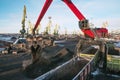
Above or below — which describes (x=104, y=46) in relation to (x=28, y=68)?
above

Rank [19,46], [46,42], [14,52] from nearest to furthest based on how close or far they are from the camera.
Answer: [14,52], [19,46], [46,42]

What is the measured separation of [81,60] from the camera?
13.9m

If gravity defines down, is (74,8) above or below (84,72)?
above

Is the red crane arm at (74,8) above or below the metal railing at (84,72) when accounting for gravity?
above

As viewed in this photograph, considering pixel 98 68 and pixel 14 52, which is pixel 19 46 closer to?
pixel 14 52

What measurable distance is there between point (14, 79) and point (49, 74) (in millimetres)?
3559

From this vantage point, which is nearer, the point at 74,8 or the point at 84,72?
the point at 84,72

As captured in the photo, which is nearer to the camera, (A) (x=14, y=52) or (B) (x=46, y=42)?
(A) (x=14, y=52)

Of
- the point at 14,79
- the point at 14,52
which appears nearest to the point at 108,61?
the point at 14,79

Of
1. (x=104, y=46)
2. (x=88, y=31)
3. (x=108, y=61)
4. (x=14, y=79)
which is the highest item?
(x=88, y=31)

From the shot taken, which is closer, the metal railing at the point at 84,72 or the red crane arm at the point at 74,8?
the metal railing at the point at 84,72

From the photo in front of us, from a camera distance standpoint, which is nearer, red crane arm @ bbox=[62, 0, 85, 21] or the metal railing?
the metal railing

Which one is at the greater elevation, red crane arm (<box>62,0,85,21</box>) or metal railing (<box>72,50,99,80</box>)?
red crane arm (<box>62,0,85,21</box>)

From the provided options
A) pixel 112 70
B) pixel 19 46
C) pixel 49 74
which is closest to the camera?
pixel 49 74
